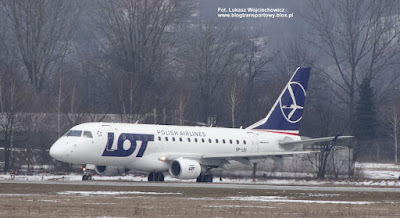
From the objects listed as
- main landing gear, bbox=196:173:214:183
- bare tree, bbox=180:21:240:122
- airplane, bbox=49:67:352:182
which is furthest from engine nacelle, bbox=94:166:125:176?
bare tree, bbox=180:21:240:122

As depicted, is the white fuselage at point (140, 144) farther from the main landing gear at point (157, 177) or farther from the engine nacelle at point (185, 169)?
the main landing gear at point (157, 177)

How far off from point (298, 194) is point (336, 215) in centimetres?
1016

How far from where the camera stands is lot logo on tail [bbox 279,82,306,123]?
61.0 m

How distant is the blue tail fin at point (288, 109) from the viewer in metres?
60.8

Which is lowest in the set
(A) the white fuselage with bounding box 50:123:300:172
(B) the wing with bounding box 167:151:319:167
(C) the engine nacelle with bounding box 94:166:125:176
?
(C) the engine nacelle with bounding box 94:166:125:176

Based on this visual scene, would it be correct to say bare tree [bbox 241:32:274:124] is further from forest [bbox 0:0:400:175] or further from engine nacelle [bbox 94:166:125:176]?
engine nacelle [bbox 94:166:125:176]

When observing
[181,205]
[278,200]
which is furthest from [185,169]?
[181,205]

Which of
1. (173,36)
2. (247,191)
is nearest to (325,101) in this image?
(173,36)

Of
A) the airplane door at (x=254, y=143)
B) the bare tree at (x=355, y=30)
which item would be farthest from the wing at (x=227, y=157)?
the bare tree at (x=355, y=30)

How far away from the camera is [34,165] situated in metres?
67.3

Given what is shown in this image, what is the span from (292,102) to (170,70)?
4268 cm

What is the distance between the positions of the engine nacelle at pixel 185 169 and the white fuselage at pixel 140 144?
61 centimetres

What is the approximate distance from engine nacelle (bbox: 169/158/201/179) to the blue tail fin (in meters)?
8.05

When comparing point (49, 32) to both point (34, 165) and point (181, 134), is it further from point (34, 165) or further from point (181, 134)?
point (181, 134)
